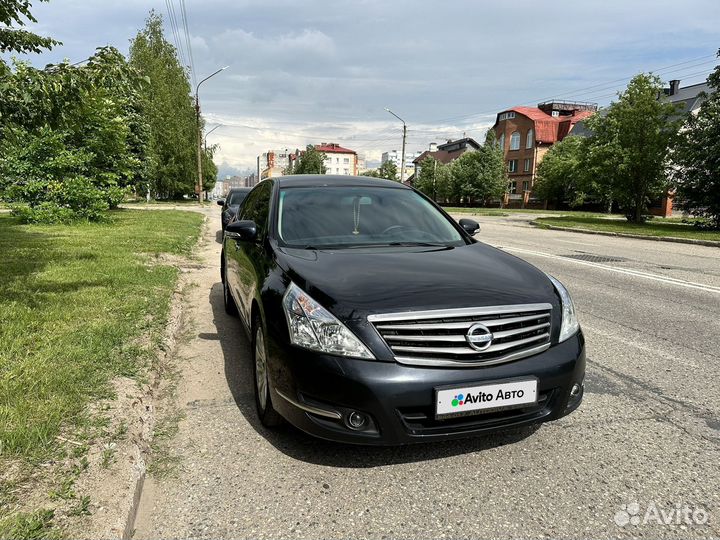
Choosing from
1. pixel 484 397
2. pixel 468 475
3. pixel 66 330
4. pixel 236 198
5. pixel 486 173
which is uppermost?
pixel 486 173

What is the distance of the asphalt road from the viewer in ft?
7.24

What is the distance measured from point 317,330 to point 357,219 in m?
1.57

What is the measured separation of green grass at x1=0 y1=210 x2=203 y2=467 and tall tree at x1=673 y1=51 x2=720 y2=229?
75.3ft

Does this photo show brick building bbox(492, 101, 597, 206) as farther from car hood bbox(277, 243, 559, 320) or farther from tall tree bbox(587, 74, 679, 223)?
car hood bbox(277, 243, 559, 320)

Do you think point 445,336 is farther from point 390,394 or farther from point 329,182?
point 329,182

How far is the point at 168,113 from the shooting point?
42344 mm

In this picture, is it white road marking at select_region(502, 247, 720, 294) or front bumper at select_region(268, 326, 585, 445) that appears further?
white road marking at select_region(502, 247, 720, 294)

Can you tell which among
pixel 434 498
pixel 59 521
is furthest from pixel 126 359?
pixel 434 498

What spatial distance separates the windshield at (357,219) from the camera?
142 inches

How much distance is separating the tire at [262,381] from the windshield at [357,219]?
68 cm

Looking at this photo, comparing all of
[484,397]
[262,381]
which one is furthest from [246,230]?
[484,397]

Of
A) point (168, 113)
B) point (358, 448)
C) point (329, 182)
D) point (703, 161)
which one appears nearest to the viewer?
point (358, 448)

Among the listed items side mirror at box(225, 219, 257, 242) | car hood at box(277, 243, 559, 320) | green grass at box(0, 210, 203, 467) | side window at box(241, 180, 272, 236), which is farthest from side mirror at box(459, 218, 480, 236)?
green grass at box(0, 210, 203, 467)

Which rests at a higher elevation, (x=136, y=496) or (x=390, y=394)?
(x=390, y=394)
